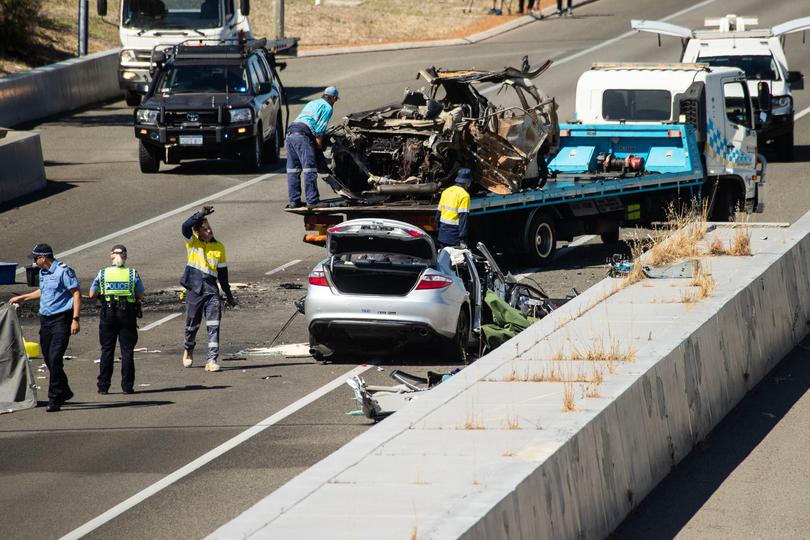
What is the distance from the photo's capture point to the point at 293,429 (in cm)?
1265

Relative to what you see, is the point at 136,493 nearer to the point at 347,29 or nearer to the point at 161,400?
the point at 161,400

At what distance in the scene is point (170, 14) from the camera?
34031mm

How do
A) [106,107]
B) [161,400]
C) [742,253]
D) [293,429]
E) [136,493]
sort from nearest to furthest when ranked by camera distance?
[136,493] → [293,429] → [161,400] → [742,253] → [106,107]

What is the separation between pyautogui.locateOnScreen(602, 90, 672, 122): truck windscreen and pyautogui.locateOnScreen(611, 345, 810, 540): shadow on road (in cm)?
918

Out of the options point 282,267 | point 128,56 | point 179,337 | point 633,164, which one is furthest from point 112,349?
point 128,56

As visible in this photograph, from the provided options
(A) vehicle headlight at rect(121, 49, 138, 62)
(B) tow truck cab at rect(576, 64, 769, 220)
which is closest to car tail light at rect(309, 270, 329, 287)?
(B) tow truck cab at rect(576, 64, 769, 220)

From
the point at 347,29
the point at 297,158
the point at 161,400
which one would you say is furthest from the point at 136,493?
the point at 347,29

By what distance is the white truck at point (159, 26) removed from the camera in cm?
3375

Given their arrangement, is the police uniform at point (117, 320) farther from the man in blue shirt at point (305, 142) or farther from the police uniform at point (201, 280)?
the man in blue shirt at point (305, 142)

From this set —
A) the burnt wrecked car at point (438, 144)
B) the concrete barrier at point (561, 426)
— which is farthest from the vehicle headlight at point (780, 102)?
the concrete barrier at point (561, 426)

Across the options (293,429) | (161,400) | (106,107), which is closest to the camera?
(293,429)

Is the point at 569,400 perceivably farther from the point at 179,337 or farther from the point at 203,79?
the point at 203,79

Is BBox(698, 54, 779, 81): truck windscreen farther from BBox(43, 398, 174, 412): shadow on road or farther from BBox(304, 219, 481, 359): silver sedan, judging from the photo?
BBox(43, 398, 174, 412): shadow on road

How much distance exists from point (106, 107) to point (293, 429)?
87.3 feet
